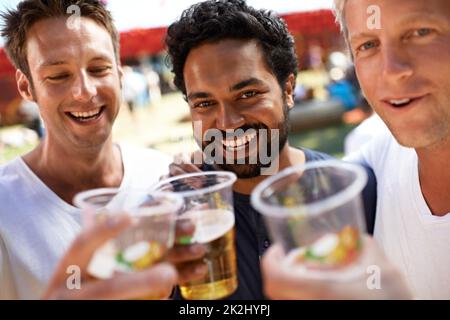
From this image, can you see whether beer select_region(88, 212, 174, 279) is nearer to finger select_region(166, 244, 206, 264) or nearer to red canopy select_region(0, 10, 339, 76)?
finger select_region(166, 244, 206, 264)

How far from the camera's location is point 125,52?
883 cm

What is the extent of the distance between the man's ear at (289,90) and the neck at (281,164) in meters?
0.23

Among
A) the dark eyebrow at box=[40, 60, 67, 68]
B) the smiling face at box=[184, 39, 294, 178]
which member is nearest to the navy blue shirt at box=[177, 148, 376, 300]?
the smiling face at box=[184, 39, 294, 178]

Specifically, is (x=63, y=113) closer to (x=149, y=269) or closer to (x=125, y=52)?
(x=149, y=269)

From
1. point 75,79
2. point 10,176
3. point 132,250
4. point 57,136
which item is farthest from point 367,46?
point 10,176

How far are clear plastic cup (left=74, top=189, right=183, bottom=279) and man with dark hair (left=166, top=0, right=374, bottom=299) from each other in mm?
590

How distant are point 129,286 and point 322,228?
0.41 m

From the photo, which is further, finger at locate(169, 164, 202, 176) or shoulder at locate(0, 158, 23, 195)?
shoulder at locate(0, 158, 23, 195)

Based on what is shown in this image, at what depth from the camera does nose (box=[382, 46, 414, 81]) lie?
1360 millimetres

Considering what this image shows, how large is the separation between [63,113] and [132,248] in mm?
1056

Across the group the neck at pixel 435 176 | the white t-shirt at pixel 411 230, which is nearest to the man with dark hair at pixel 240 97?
the white t-shirt at pixel 411 230

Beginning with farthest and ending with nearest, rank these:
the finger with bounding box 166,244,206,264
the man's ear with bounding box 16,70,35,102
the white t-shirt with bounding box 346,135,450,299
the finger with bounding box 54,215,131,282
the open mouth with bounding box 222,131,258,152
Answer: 1. the man's ear with bounding box 16,70,35,102
2. the open mouth with bounding box 222,131,258,152
3. the white t-shirt with bounding box 346,135,450,299
4. the finger with bounding box 166,244,206,264
5. the finger with bounding box 54,215,131,282

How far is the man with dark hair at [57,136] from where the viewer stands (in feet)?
5.46

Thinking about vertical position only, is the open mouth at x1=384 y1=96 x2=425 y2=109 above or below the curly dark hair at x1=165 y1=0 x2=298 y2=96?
below
